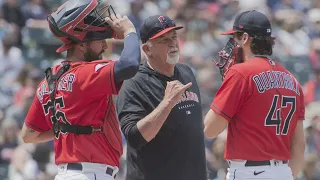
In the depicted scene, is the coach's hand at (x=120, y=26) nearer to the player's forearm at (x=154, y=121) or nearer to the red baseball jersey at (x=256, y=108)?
the player's forearm at (x=154, y=121)

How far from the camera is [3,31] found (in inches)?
491

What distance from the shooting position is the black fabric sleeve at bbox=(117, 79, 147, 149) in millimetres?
4927

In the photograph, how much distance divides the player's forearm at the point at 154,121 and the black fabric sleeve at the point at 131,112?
4cm

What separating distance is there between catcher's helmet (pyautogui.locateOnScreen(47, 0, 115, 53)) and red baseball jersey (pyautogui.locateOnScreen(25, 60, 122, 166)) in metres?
0.18

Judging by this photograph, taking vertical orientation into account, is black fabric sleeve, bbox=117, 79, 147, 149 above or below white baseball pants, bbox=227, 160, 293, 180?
above

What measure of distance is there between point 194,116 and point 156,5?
8151mm

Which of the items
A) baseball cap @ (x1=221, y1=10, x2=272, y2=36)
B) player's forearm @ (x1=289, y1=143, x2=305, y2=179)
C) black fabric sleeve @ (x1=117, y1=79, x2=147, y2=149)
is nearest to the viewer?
black fabric sleeve @ (x1=117, y1=79, x2=147, y2=149)

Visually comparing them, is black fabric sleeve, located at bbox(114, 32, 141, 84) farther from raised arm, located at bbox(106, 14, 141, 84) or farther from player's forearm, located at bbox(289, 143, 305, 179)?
player's forearm, located at bbox(289, 143, 305, 179)

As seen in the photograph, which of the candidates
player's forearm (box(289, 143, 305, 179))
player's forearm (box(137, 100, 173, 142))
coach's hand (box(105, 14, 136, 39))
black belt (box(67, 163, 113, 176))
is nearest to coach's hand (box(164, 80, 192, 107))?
player's forearm (box(137, 100, 173, 142))

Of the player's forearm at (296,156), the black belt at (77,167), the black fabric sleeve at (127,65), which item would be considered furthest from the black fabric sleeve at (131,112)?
the player's forearm at (296,156)

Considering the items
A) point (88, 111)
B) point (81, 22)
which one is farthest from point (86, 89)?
point (81, 22)

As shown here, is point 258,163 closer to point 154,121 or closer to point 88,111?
point 154,121

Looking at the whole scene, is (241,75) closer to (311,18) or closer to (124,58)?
(124,58)

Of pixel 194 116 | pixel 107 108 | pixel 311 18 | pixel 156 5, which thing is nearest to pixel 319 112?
pixel 311 18
